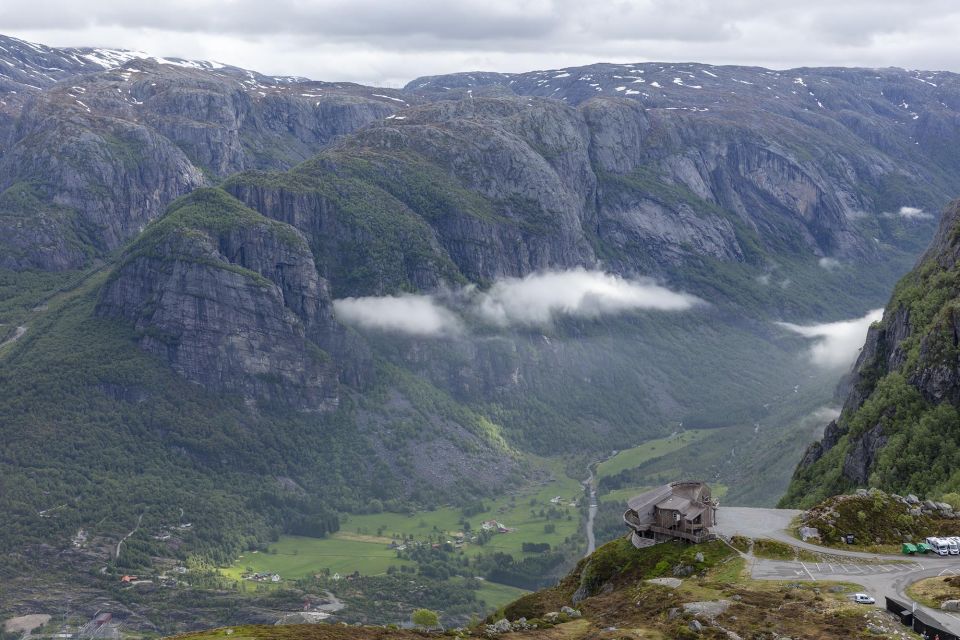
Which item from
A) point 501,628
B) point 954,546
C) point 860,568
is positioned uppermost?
point 954,546

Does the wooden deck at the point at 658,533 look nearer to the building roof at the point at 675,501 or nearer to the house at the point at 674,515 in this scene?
the house at the point at 674,515

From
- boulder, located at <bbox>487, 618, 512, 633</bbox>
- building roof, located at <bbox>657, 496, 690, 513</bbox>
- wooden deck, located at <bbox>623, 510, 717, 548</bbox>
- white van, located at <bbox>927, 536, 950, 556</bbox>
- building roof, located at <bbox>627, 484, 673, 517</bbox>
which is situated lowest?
boulder, located at <bbox>487, 618, 512, 633</bbox>

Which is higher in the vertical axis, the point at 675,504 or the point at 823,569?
the point at 675,504

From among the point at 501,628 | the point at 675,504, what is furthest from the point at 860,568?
the point at 501,628

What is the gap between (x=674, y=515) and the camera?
137125 millimetres

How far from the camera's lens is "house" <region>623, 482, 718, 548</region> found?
13575 cm

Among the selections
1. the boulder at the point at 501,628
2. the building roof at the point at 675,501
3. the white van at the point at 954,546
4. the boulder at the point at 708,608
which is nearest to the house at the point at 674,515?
the building roof at the point at 675,501

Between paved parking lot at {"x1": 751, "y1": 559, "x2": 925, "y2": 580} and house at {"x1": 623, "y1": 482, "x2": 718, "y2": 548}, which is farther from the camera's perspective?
house at {"x1": 623, "y1": 482, "x2": 718, "y2": 548}

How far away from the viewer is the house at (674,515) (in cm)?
13575

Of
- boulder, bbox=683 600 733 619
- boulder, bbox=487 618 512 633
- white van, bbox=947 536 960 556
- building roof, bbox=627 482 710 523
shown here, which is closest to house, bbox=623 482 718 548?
building roof, bbox=627 482 710 523

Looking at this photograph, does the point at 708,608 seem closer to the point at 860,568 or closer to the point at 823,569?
the point at 823,569

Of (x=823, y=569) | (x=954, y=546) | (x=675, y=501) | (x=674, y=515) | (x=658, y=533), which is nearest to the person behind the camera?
(x=823, y=569)

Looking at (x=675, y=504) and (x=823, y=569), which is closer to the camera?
(x=823, y=569)

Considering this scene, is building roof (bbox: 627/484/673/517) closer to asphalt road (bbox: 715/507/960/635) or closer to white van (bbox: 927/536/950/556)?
asphalt road (bbox: 715/507/960/635)
